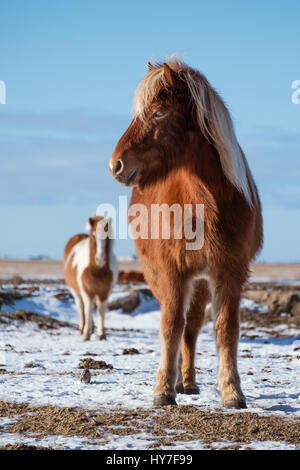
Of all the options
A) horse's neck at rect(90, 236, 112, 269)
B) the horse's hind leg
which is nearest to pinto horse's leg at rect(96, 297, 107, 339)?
the horse's hind leg

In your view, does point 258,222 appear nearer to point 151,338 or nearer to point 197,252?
point 197,252

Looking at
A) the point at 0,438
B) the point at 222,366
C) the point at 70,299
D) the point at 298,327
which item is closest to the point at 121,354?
the point at 222,366

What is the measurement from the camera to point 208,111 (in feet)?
14.8

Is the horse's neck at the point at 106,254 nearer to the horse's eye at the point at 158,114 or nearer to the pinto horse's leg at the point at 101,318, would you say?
the pinto horse's leg at the point at 101,318

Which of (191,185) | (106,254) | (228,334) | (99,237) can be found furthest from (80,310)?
(191,185)

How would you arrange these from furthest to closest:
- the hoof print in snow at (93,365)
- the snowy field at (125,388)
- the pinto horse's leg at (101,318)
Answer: the pinto horse's leg at (101,318) → the hoof print in snow at (93,365) → the snowy field at (125,388)

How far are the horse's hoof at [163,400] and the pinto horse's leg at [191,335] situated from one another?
0.83 meters

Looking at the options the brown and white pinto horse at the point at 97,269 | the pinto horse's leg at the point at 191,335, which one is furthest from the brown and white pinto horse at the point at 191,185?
the brown and white pinto horse at the point at 97,269

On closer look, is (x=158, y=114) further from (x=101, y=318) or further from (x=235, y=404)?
(x=101, y=318)

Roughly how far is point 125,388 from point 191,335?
81cm

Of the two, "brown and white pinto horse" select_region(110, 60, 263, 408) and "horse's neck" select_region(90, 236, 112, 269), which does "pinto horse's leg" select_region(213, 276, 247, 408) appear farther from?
"horse's neck" select_region(90, 236, 112, 269)

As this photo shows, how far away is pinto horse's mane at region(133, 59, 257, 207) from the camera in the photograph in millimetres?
4469

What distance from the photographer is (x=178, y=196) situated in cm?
478

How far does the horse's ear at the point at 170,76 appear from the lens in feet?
14.6
